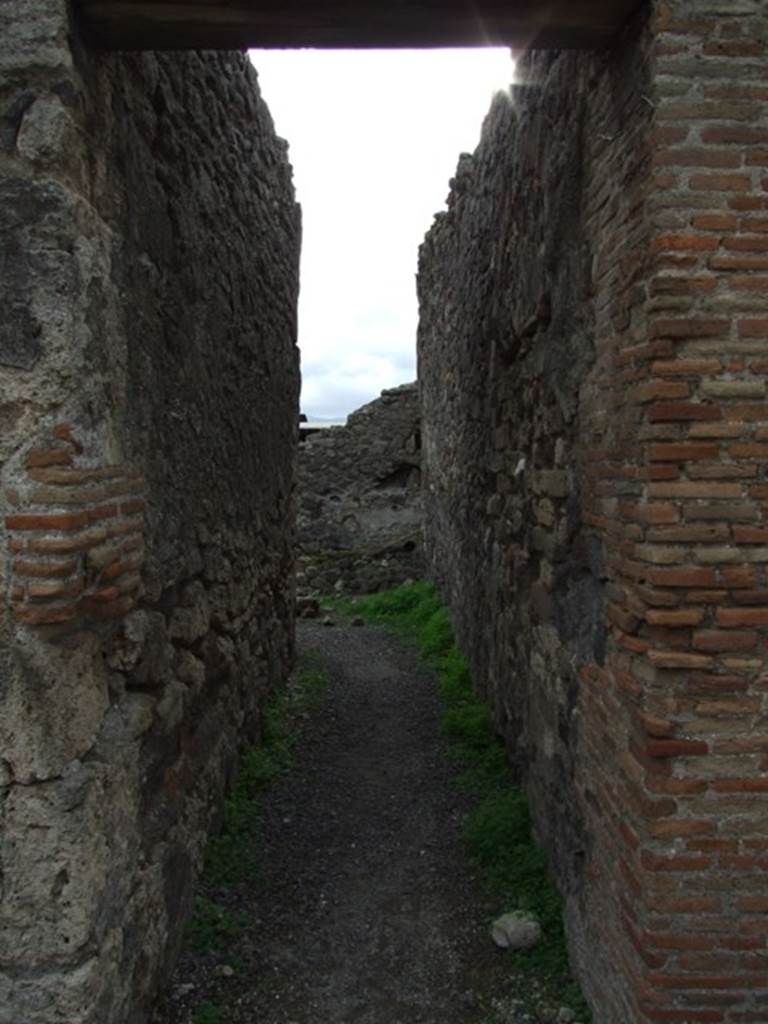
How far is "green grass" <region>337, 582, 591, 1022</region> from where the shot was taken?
3.04 m

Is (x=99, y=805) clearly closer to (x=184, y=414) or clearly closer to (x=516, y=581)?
(x=184, y=414)

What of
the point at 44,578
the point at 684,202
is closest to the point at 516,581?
Result: the point at 684,202

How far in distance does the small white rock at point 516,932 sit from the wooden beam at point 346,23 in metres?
3.26

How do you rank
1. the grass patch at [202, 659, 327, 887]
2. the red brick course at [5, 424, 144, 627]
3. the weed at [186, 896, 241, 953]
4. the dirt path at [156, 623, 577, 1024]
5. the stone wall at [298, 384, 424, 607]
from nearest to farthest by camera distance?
the red brick course at [5, 424, 144, 627] → the dirt path at [156, 623, 577, 1024] → the weed at [186, 896, 241, 953] → the grass patch at [202, 659, 327, 887] → the stone wall at [298, 384, 424, 607]

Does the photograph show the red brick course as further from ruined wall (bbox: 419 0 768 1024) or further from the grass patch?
the grass patch

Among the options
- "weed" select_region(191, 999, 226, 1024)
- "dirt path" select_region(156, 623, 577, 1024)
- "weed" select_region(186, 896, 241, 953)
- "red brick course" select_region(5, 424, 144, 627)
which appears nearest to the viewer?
"red brick course" select_region(5, 424, 144, 627)

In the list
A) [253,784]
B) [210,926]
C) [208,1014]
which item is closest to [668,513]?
[208,1014]

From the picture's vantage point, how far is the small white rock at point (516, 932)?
3.12 metres

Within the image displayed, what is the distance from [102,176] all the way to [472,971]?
318 cm

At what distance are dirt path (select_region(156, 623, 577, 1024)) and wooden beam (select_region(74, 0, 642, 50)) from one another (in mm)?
3286

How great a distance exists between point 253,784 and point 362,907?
1.16m

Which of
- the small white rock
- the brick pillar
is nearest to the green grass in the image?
the small white rock

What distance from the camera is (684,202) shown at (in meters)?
2.15

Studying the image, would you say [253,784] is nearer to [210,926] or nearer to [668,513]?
[210,926]
